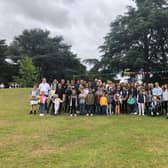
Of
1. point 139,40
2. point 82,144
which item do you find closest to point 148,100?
point 82,144

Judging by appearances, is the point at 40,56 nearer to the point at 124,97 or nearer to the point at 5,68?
the point at 5,68

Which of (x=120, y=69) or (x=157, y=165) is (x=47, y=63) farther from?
(x=157, y=165)

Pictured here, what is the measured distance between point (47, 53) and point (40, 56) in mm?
2010

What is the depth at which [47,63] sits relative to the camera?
201ft

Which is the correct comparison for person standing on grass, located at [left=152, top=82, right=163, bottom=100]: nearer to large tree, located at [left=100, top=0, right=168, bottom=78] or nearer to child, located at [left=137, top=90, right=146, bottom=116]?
child, located at [left=137, top=90, right=146, bottom=116]

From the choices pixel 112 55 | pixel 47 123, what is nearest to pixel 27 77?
pixel 112 55

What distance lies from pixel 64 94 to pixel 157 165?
9718 mm

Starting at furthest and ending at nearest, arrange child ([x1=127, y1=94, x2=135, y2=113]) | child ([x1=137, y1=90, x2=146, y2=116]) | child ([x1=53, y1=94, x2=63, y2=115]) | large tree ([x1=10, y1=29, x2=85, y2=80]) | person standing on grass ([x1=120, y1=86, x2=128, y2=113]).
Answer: large tree ([x1=10, y1=29, x2=85, y2=80]), person standing on grass ([x1=120, y1=86, x2=128, y2=113]), child ([x1=127, y1=94, x2=135, y2=113]), child ([x1=137, y1=90, x2=146, y2=116]), child ([x1=53, y1=94, x2=63, y2=115])

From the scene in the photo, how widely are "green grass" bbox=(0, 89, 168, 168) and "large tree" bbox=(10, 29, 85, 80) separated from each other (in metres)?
48.5

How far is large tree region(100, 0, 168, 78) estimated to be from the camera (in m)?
35.2

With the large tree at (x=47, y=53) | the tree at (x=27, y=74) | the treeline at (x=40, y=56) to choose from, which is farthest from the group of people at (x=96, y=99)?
the large tree at (x=47, y=53)

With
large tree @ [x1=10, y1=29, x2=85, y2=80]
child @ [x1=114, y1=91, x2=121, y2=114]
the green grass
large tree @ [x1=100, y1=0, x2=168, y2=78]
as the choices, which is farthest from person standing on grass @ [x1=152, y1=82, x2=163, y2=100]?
large tree @ [x1=10, y1=29, x2=85, y2=80]

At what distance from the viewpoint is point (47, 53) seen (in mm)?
62594

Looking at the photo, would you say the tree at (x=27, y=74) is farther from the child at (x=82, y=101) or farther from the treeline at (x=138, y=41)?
the child at (x=82, y=101)
